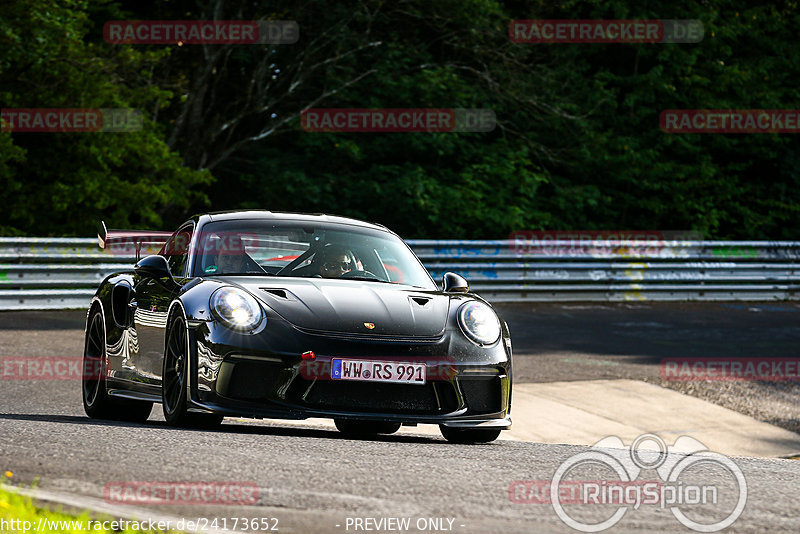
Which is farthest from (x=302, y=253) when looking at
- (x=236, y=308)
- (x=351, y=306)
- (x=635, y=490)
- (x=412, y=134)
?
(x=412, y=134)

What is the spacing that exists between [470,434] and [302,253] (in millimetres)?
1561

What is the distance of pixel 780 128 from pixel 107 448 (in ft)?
84.2

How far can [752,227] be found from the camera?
94.2 ft

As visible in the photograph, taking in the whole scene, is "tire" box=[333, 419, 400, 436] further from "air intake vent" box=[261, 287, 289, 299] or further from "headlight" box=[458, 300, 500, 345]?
"air intake vent" box=[261, 287, 289, 299]

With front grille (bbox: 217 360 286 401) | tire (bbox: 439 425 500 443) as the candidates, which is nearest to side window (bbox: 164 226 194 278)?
front grille (bbox: 217 360 286 401)

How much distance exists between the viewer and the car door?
7520 mm

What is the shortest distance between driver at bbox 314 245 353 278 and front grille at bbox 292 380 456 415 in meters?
1.27

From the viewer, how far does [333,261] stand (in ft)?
26.1

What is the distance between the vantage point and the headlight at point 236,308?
22.2 ft

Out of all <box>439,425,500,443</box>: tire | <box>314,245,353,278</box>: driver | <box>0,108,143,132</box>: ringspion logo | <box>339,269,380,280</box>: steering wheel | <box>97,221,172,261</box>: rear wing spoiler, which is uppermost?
<box>0,108,143,132</box>: ringspion logo

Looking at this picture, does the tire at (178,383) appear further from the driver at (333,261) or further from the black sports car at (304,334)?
the driver at (333,261)

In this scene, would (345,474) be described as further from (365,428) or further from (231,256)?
(365,428)

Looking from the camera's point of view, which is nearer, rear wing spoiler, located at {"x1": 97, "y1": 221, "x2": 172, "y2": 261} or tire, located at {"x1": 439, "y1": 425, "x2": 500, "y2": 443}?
tire, located at {"x1": 439, "y1": 425, "x2": 500, "y2": 443}

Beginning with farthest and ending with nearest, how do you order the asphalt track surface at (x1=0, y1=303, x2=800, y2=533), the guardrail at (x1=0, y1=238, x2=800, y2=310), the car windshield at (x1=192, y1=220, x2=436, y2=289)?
the guardrail at (x1=0, y1=238, x2=800, y2=310)
the car windshield at (x1=192, y1=220, x2=436, y2=289)
the asphalt track surface at (x1=0, y1=303, x2=800, y2=533)
